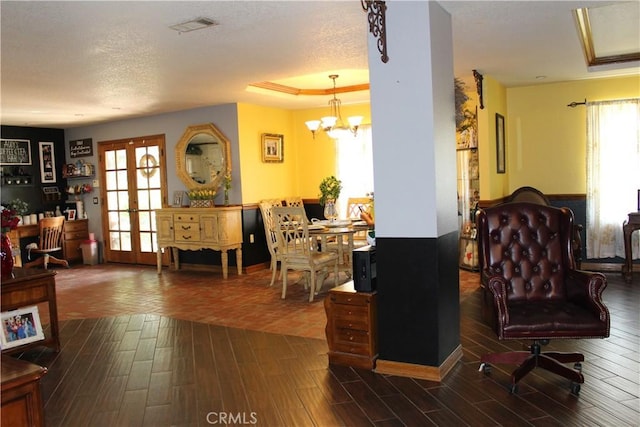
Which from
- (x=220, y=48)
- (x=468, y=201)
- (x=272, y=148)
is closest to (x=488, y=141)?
(x=468, y=201)

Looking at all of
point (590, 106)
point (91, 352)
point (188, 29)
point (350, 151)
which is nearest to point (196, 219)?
point (350, 151)

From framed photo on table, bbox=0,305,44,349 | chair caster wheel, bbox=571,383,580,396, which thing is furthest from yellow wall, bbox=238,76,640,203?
framed photo on table, bbox=0,305,44,349

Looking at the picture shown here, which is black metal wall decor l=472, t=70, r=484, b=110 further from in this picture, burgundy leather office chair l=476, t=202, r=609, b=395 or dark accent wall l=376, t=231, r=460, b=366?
dark accent wall l=376, t=231, r=460, b=366

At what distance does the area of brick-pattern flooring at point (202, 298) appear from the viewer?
4766mm

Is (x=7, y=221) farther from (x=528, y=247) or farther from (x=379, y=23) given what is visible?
(x=528, y=247)

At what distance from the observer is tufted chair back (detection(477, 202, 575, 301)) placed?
3.42 meters

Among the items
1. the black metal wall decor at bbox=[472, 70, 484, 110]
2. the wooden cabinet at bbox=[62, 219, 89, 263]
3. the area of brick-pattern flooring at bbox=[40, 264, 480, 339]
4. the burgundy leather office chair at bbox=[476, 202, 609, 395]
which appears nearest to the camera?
the burgundy leather office chair at bbox=[476, 202, 609, 395]

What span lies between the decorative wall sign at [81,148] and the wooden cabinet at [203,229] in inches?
98.2

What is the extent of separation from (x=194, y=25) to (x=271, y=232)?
10.5ft

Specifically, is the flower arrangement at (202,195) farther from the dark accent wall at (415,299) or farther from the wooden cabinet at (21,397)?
the wooden cabinet at (21,397)

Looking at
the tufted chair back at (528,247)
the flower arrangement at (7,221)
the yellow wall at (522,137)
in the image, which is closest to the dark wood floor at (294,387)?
the tufted chair back at (528,247)

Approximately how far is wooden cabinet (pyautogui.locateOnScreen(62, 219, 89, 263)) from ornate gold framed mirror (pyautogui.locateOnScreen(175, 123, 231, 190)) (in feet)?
8.63

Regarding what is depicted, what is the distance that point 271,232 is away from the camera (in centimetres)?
636

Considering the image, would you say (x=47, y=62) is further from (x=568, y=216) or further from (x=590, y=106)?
(x=590, y=106)
